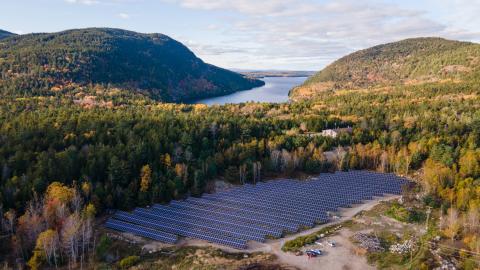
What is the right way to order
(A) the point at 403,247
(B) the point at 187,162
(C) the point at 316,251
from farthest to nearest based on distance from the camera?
(B) the point at 187,162
(A) the point at 403,247
(C) the point at 316,251

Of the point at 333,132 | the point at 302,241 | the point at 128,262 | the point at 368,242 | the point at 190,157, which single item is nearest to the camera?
the point at 128,262

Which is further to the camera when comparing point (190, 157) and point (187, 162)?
point (190, 157)

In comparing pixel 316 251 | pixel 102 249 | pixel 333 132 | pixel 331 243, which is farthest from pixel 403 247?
pixel 333 132

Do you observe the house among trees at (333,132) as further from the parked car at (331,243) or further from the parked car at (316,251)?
the parked car at (316,251)

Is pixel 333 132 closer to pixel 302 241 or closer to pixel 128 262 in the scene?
pixel 302 241

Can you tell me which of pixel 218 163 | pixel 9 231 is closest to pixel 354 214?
pixel 218 163

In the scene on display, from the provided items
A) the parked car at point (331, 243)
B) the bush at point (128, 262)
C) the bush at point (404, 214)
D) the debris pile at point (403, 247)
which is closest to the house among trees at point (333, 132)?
the bush at point (404, 214)

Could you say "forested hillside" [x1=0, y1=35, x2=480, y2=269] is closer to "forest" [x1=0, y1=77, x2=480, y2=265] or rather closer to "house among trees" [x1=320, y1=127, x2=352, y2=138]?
"forest" [x1=0, y1=77, x2=480, y2=265]
